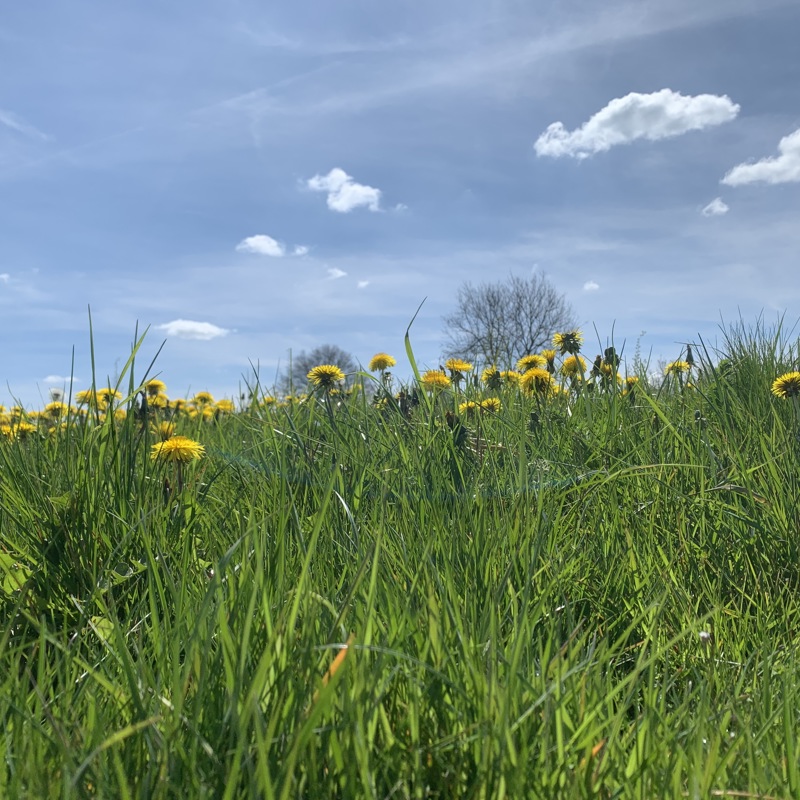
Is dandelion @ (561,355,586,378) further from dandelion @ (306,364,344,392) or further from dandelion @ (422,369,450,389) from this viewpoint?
dandelion @ (306,364,344,392)

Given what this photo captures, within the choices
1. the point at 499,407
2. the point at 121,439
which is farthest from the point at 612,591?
the point at 499,407

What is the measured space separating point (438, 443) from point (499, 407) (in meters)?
1.00

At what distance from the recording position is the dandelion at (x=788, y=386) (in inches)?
118

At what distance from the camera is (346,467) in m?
2.51

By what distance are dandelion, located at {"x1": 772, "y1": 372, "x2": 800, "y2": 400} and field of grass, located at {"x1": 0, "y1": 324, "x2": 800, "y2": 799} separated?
0.10m

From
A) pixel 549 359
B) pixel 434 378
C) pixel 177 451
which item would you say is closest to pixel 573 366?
pixel 549 359

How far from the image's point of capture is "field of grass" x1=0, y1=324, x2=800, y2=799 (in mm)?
1010

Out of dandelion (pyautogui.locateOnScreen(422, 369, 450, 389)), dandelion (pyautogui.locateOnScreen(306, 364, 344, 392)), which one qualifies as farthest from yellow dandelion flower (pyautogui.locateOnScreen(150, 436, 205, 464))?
dandelion (pyautogui.locateOnScreen(422, 369, 450, 389))

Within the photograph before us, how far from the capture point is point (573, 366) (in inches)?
169

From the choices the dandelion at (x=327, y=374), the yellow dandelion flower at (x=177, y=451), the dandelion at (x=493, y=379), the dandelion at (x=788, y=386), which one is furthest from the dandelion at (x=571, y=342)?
the yellow dandelion flower at (x=177, y=451)

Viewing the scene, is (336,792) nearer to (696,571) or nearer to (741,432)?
(696,571)

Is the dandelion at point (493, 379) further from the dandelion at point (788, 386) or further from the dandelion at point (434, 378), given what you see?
the dandelion at point (788, 386)

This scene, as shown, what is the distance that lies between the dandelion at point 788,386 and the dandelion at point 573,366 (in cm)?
99

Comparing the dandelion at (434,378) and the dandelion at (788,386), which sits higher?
the dandelion at (434,378)
